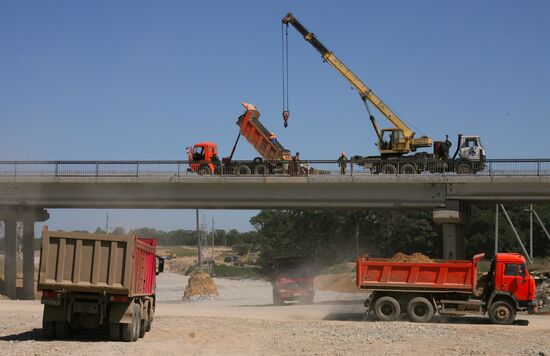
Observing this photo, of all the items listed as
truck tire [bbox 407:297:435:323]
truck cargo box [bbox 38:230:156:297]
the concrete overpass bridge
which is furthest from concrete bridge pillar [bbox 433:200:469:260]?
truck cargo box [bbox 38:230:156:297]

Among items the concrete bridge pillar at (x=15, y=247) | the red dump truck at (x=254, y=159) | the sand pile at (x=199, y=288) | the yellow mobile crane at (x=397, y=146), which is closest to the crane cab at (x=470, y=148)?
the yellow mobile crane at (x=397, y=146)

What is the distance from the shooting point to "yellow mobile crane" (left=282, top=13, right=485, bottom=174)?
156 feet

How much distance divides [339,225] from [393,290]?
7680 cm

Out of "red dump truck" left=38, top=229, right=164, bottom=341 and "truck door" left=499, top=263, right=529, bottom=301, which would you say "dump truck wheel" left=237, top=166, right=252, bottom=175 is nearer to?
"truck door" left=499, top=263, right=529, bottom=301

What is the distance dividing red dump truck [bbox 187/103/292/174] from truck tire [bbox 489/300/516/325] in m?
24.0

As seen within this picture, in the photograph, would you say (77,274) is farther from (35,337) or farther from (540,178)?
(540,178)

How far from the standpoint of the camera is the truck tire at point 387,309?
28359 mm

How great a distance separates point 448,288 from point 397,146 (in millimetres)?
24499

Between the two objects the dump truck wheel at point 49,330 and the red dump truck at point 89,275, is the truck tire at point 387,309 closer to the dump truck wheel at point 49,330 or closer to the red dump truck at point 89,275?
the red dump truck at point 89,275

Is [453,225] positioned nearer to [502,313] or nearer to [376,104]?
[376,104]

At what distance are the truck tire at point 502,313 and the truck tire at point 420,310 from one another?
210 centimetres

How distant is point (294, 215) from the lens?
110m

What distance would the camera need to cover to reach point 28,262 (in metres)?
55.9

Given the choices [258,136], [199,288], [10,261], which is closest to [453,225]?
[258,136]
